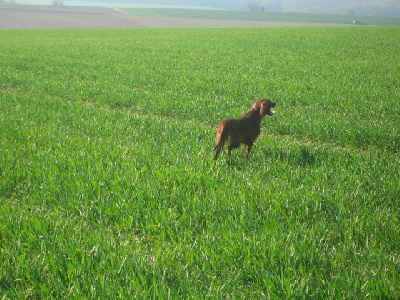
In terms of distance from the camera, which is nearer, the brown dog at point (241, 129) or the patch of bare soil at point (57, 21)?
the brown dog at point (241, 129)

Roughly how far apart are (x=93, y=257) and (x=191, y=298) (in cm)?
106

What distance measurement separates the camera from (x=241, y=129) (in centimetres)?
551

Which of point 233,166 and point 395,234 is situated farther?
point 233,166

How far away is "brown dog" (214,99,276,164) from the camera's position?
17.8 ft

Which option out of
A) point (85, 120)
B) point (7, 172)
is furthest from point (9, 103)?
point (7, 172)

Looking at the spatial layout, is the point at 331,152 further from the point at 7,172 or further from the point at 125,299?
the point at 7,172

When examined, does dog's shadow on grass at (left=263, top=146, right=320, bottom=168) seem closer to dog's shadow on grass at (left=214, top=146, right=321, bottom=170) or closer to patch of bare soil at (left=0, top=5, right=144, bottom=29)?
dog's shadow on grass at (left=214, top=146, right=321, bottom=170)

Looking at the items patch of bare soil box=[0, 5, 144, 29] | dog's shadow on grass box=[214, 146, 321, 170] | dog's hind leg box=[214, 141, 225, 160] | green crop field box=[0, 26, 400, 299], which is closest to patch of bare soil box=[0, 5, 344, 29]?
patch of bare soil box=[0, 5, 144, 29]

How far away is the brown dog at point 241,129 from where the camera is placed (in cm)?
542

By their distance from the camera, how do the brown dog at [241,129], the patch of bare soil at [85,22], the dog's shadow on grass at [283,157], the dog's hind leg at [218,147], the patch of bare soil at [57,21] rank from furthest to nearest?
the patch of bare soil at [85,22] → the patch of bare soil at [57,21] → the dog's shadow on grass at [283,157] → the dog's hind leg at [218,147] → the brown dog at [241,129]

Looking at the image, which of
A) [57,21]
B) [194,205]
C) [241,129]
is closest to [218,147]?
[241,129]

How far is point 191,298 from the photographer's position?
2.92 m

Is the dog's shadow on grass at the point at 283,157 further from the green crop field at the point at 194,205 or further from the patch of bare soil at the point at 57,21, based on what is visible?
the patch of bare soil at the point at 57,21

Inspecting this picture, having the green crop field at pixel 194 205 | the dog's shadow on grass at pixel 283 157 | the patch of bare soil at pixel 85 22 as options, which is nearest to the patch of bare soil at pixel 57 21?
the patch of bare soil at pixel 85 22
